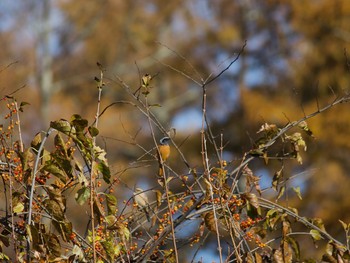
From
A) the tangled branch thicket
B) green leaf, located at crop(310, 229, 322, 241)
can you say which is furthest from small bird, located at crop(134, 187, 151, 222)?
green leaf, located at crop(310, 229, 322, 241)

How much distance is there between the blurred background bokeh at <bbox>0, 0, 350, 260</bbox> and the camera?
15.3 meters

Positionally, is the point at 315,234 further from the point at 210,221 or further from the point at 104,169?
the point at 104,169

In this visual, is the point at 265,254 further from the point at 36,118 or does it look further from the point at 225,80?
the point at 36,118

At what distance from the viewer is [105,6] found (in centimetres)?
2361

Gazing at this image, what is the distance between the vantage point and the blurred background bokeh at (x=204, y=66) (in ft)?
50.2

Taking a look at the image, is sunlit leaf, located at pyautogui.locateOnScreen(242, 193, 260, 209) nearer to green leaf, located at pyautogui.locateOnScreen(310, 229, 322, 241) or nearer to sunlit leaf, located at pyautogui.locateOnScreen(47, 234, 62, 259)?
green leaf, located at pyautogui.locateOnScreen(310, 229, 322, 241)

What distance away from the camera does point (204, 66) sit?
18.5 metres

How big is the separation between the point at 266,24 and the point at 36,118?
20.6 ft

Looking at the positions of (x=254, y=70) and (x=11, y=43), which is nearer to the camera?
(x=254, y=70)

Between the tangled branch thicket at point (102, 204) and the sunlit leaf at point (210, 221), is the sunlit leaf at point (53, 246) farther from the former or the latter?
the sunlit leaf at point (210, 221)

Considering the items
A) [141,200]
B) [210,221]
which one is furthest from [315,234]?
[141,200]

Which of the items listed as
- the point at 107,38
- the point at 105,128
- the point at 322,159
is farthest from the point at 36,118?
the point at 322,159

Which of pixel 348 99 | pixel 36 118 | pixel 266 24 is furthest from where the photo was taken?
pixel 36 118

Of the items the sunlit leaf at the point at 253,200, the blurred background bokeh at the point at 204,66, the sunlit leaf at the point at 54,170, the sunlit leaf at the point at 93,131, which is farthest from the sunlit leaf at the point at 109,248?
the blurred background bokeh at the point at 204,66
